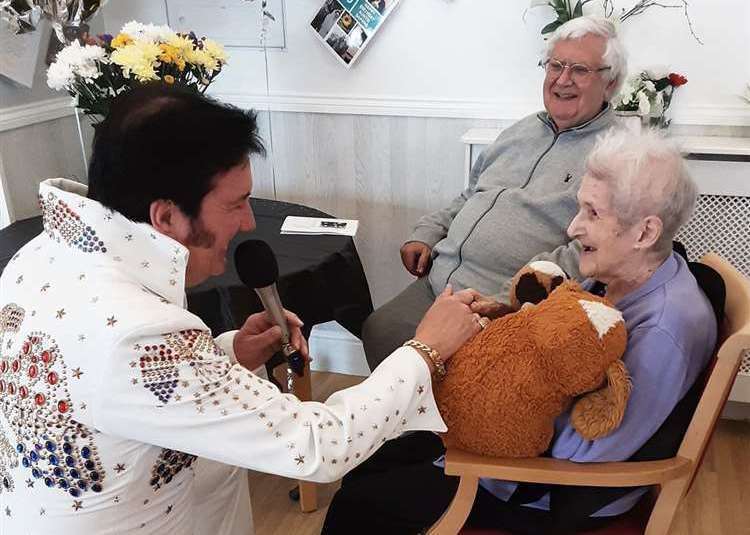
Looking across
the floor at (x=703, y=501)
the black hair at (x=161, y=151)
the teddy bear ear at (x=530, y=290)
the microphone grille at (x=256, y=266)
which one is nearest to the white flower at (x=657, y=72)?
the teddy bear ear at (x=530, y=290)

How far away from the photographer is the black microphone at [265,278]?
1227 mm

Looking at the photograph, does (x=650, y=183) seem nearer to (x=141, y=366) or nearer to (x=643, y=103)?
(x=141, y=366)

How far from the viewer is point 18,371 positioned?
3.01 feet

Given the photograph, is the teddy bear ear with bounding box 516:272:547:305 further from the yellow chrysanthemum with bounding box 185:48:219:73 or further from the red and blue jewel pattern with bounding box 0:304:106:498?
the yellow chrysanthemum with bounding box 185:48:219:73

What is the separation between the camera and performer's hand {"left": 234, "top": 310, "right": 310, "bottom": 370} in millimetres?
1284

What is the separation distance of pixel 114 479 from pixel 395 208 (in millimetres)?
1783

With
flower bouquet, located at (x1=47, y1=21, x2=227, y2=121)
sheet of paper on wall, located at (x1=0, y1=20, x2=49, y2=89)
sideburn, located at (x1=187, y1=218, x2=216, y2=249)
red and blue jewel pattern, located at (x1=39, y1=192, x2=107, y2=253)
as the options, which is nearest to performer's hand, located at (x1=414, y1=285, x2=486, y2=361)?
sideburn, located at (x1=187, y1=218, x2=216, y2=249)

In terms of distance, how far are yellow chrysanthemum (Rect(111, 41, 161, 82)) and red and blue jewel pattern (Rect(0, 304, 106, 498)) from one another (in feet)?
3.06

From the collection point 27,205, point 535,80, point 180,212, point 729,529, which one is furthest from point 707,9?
point 27,205

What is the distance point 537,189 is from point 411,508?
98 cm

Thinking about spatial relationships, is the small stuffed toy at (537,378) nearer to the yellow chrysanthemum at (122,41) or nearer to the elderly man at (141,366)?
the elderly man at (141,366)

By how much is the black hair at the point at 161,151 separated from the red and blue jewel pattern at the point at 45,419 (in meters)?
0.22

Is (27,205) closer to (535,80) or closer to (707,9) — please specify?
(535,80)

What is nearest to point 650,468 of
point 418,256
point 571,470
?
point 571,470
